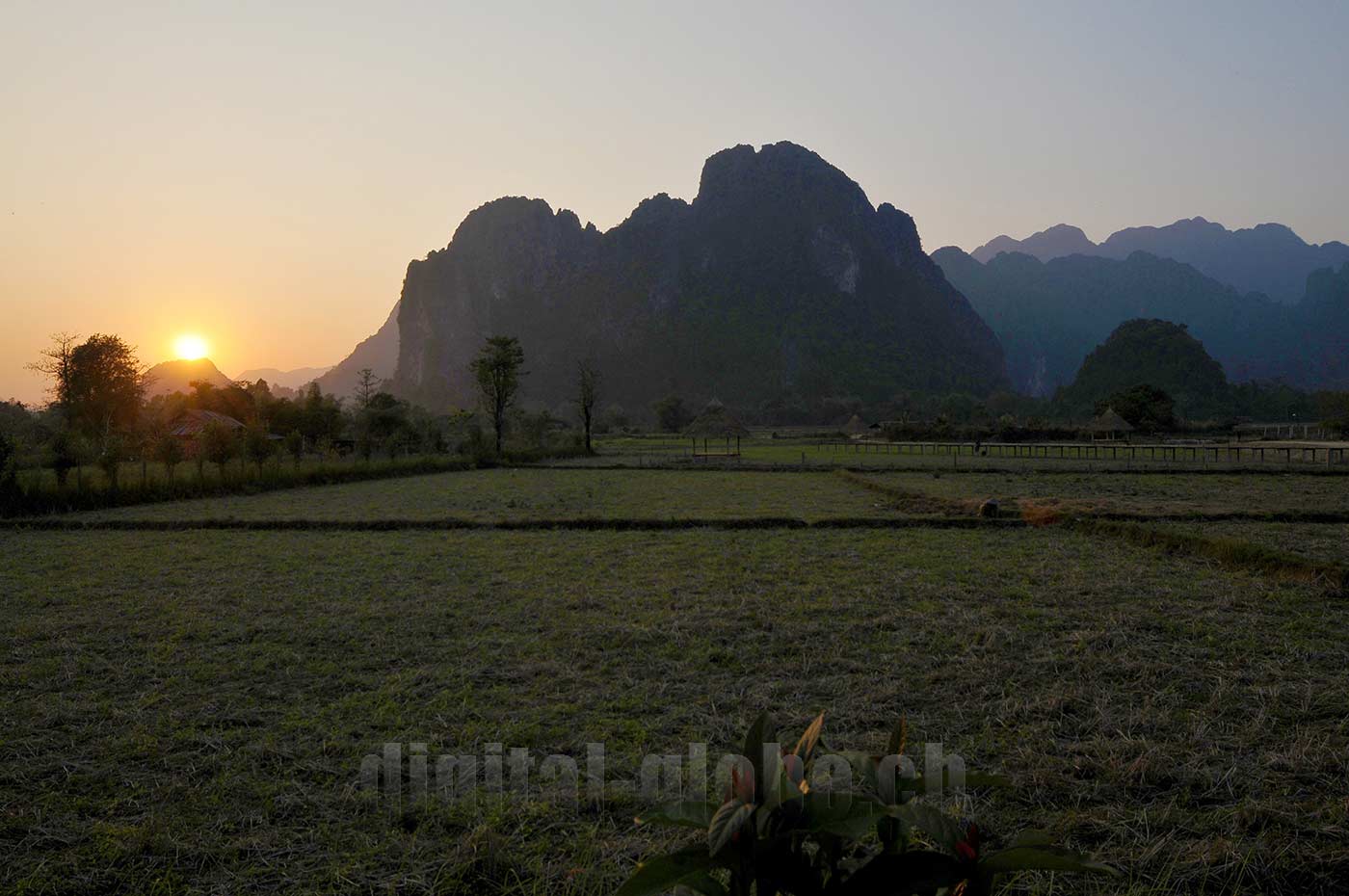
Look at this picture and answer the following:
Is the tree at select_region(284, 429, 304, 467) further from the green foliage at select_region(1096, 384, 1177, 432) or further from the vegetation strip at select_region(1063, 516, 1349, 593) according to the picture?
the green foliage at select_region(1096, 384, 1177, 432)

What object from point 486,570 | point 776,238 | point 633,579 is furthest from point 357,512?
point 776,238

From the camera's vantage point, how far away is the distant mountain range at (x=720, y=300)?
112438 mm

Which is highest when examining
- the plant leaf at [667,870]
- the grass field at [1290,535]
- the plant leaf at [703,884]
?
the plant leaf at [667,870]

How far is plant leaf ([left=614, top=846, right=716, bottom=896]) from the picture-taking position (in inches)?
39.8

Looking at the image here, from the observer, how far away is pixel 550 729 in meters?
4.05

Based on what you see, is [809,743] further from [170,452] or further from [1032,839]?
[170,452]

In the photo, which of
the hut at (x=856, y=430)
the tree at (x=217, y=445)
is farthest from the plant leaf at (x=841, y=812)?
the hut at (x=856, y=430)

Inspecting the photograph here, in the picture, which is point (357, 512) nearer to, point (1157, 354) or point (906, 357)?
point (1157, 354)

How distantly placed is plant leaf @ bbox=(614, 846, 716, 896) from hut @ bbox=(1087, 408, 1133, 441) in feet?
170

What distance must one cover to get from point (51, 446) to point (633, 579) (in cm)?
1697

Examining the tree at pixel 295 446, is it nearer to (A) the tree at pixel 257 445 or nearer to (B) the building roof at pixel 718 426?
(A) the tree at pixel 257 445

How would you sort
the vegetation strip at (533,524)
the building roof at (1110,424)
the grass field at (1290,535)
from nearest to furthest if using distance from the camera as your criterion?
1. the grass field at (1290,535)
2. the vegetation strip at (533,524)
3. the building roof at (1110,424)

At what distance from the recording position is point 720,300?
124 meters

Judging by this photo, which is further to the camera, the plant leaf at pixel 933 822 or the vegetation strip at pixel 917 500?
the vegetation strip at pixel 917 500
